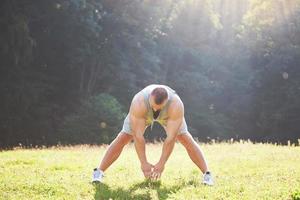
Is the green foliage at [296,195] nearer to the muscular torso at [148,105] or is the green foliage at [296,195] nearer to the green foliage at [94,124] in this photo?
the muscular torso at [148,105]

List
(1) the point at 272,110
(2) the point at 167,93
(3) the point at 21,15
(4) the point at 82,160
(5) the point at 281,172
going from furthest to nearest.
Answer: (1) the point at 272,110, (3) the point at 21,15, (4) the point at 82,160, (5) the point at 281,172, (2) the point at 167,93

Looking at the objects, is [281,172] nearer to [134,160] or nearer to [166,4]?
[134,160]

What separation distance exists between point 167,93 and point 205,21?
44830mm

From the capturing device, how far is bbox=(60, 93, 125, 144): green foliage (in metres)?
37.5

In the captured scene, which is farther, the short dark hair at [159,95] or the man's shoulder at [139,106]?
the man's shoulder at [139,106]

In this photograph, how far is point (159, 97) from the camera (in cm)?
908

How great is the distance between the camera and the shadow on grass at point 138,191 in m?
9.05

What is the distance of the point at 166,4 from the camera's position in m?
48.4

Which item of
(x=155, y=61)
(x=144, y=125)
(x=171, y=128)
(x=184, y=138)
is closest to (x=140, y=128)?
(x=144, y=125)

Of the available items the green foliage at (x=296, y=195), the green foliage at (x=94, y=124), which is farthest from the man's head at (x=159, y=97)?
the green foliage at (x=94, y=124)

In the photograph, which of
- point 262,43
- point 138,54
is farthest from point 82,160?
point 262,43

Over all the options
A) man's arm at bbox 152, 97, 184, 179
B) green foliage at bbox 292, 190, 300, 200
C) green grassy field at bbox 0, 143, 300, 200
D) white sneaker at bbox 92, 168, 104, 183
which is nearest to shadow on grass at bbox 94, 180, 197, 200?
green grassy field at bbox 0, 143, 300, 200

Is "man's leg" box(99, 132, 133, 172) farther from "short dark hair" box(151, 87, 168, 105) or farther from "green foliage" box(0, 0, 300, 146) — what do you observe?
"green foliage" box(0, 0, 300, 146)

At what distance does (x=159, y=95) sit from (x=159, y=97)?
0.03 meters
